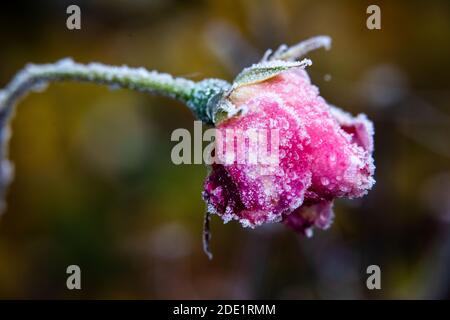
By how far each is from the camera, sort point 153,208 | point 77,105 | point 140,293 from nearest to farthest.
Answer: point 140,293 → point 153,208 → point 77,105

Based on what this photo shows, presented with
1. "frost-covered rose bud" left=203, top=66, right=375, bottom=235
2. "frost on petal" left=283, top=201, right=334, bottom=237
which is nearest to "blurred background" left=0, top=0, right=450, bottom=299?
"frost on petal" left=283, top=201, right=334, bottom=237

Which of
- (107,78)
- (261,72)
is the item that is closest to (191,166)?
(107,78)

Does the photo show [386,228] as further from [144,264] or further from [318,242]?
[144,264]

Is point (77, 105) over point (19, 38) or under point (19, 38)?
under

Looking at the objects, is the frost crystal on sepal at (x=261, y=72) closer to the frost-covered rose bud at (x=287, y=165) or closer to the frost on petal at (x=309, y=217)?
the frost-covered rose bud at (x=287, y=165)
